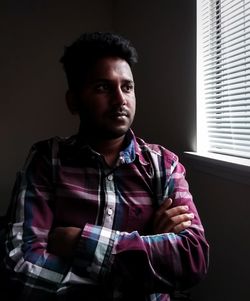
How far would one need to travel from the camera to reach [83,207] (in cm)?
97

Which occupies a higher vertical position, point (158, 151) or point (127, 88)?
point (127, 88)

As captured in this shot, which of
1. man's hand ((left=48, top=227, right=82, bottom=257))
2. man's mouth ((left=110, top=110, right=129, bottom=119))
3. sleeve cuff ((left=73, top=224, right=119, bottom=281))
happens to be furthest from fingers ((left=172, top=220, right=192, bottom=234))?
man's mouth ((left=110, top=110, right=129, bottom=119))

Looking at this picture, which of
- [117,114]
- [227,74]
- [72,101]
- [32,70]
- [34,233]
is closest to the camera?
[34,233]

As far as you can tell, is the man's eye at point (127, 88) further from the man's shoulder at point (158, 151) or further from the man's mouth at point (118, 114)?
the man's shoulder at point (158, 151)

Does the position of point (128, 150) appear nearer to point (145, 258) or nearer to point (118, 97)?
point (118, 97)

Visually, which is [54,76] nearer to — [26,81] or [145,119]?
[26,81]

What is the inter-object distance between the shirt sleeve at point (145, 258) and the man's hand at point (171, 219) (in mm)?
32

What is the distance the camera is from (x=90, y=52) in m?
1.09

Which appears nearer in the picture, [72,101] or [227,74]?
[72,101]

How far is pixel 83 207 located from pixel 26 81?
6.10 feet

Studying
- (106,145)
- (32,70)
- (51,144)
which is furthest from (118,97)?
(32,70)

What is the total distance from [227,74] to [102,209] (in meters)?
0.80

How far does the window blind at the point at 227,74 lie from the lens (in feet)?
3.93

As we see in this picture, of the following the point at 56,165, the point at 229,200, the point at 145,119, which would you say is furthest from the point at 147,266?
the point at 145,119
